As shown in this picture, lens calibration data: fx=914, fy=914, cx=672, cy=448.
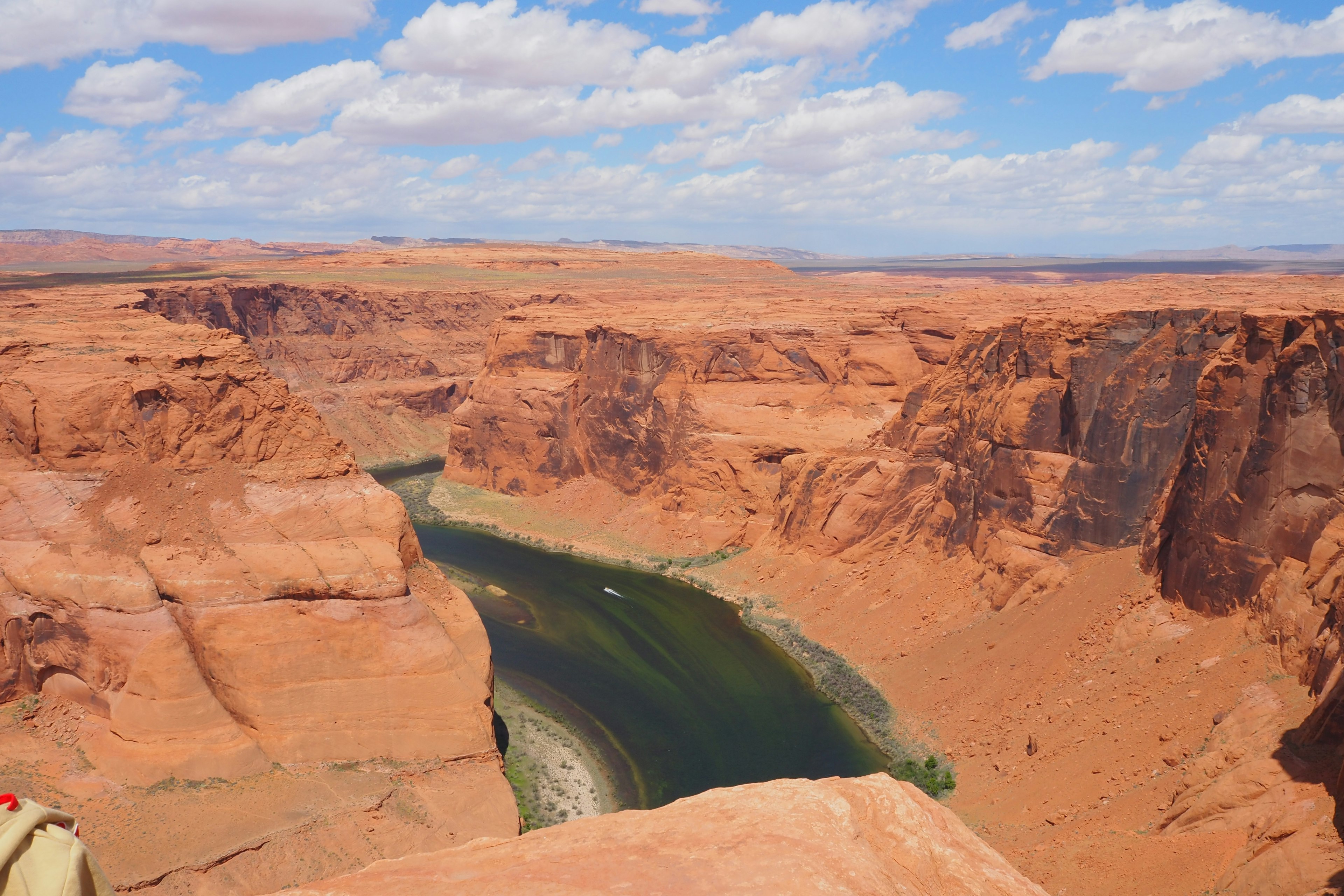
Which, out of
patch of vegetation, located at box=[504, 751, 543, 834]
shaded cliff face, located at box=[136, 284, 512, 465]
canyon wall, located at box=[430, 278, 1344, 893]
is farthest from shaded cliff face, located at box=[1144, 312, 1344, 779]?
shaded cliff face, located at box=[136, 284, 512, 465]

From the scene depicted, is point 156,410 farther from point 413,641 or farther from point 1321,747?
point 1321,747

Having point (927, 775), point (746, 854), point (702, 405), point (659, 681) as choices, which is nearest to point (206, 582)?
point (746, 854)

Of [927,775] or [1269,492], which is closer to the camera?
[1269,492]

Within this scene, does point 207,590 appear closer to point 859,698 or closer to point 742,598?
point 859,698

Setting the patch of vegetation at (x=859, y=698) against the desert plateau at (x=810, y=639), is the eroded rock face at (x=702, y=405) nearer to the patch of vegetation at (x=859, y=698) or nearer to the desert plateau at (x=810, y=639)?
the desert plateau at (x=810, y=639)

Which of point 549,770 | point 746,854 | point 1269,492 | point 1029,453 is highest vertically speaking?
point 1269,492
